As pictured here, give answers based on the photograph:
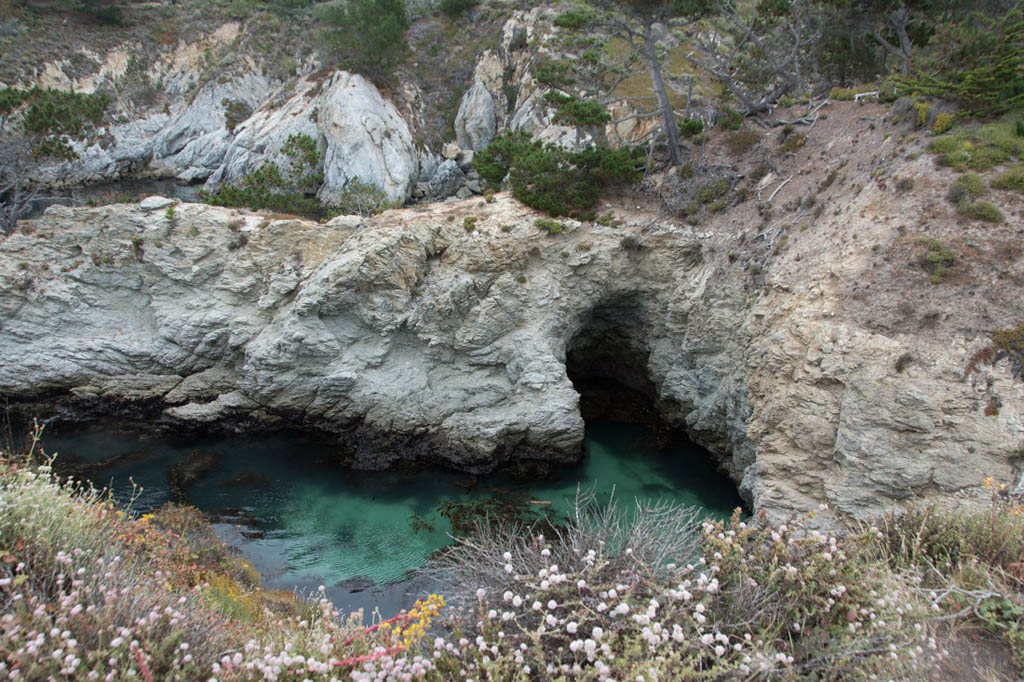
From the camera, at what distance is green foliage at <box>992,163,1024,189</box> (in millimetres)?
12391

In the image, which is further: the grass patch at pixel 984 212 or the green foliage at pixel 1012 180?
the green foliage at pixel 1012 180

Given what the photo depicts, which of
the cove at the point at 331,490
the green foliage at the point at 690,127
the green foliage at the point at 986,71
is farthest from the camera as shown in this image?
the green foliage at the point at 690,127

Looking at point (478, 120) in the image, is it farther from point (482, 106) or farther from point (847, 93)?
point (847, 93)

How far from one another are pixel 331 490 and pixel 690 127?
63.0ft

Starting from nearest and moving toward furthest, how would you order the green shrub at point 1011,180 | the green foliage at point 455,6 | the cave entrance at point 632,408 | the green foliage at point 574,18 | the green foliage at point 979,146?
1. the green shrub at point 1011,180
2. the green foliage at point 979,146
3. the cave entrance at point 632,408
4. the green foliage at point 574,18
5. the green foliage at point 455,6

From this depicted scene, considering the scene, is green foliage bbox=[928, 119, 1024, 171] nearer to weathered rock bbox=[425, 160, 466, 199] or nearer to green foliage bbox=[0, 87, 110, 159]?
weathered rock bbox=[425, 160, 466, 199]

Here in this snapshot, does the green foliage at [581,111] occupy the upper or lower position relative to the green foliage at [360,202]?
upper

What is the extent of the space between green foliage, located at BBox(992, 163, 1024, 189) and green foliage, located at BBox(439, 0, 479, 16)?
5442 cm

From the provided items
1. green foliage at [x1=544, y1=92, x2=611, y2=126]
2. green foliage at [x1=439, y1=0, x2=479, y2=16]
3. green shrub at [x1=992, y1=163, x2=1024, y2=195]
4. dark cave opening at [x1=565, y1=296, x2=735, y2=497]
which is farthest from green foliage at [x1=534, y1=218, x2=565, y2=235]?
green foliage at [x1=439, y1=0, x2=479, y2=16]

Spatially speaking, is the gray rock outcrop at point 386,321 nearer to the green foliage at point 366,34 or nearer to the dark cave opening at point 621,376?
the dark cave opening at point 621,376

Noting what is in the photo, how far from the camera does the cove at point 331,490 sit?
14047mm

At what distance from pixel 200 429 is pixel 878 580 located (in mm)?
20854

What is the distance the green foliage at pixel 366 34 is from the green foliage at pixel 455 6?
10.5 meters

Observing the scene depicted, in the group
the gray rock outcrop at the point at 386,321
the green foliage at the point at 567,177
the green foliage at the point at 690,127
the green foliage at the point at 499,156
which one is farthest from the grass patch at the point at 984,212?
the green foliage at the point at 499,156
